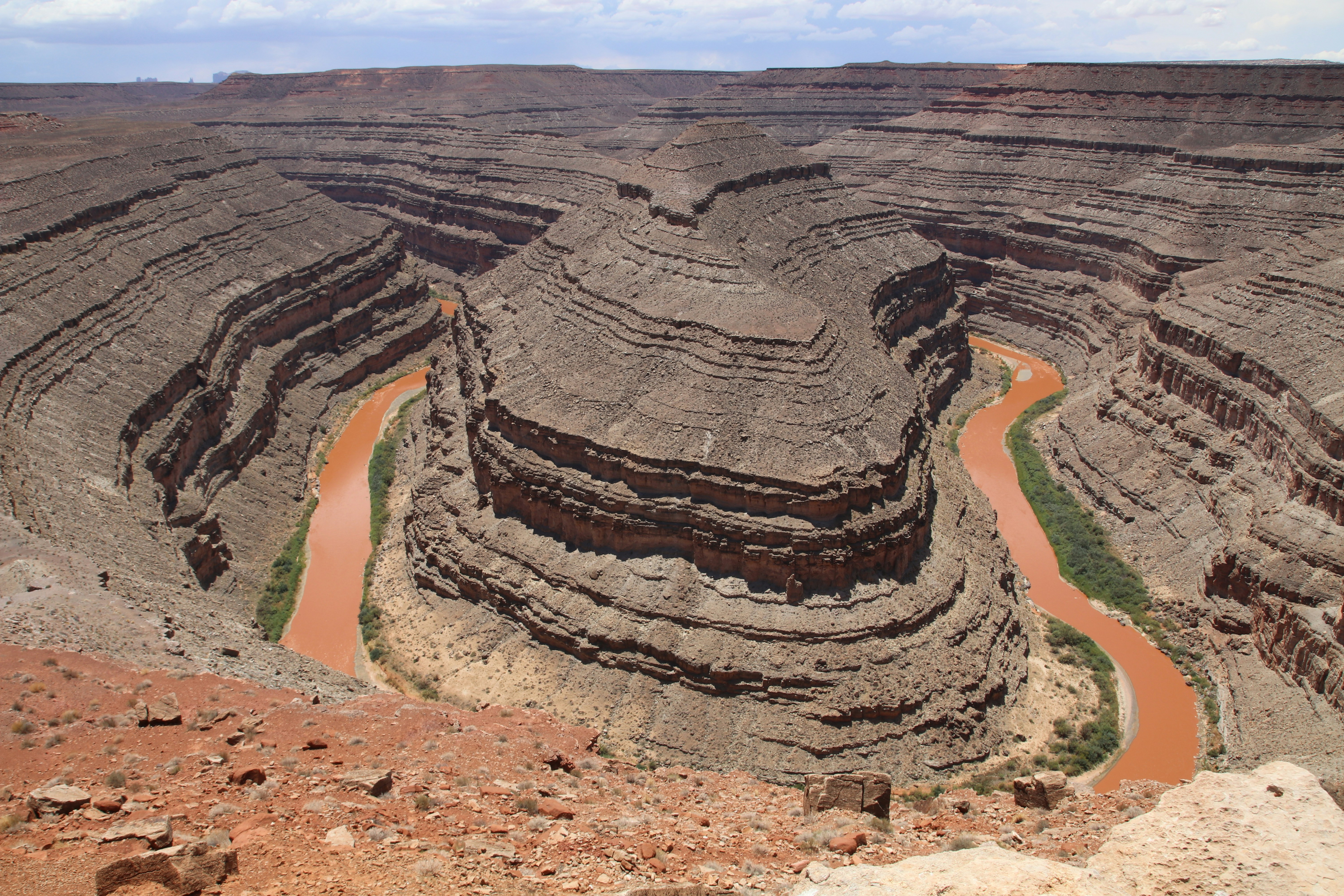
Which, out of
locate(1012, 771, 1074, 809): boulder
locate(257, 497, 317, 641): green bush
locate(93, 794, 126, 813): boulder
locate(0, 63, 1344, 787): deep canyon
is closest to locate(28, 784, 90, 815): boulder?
locate(93, 794, 126, 813): boulder

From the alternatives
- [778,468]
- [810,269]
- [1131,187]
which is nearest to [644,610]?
[778,468]

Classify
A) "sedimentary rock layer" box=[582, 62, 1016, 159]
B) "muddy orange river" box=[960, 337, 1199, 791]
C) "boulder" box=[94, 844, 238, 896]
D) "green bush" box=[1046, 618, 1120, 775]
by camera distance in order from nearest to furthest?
"boulder" box=[94, 844, 238, 896] → "green bush" box=[1046, 618, 1120, 775] → "muddy orange river" box=[960, 337, 1199, 791] → "sedimentary rock layer" box=[582, 62, 1016, 159]

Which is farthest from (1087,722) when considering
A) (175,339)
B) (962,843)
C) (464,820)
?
(175,339)

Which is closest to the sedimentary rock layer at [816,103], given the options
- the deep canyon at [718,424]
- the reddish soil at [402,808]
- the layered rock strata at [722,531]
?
the deep canyon at [718,424]

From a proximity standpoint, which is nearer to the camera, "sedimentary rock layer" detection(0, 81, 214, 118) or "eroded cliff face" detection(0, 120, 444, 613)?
"eroded cliff face" detection(0, 120, 444, 613)

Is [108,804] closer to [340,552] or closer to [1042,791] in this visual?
[1042,791]

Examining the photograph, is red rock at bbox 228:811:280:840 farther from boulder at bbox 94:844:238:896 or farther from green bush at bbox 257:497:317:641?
green bush at bbox 257:497:317:641
